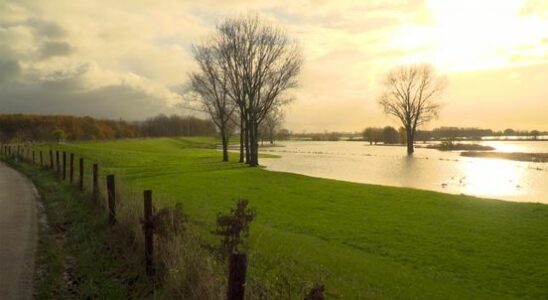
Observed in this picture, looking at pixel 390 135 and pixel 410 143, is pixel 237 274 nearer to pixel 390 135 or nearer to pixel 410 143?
pixel 410 143

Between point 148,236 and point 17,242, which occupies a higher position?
point 148,236

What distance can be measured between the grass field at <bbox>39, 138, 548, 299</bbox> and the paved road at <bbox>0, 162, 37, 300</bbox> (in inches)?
157

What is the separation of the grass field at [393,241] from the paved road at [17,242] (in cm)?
398

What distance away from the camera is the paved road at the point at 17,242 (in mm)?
7648

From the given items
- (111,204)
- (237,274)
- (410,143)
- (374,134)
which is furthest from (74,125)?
(237,274)

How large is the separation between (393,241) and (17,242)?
10.7 meters

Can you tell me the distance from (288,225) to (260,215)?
229 cm

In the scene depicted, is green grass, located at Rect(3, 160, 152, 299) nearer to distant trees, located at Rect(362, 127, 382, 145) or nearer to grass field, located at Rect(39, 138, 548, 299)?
grass field, located at Rect(39, 138, 548, 299)

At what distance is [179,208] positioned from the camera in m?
11.0

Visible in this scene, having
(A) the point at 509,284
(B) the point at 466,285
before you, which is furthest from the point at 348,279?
(A) the point at 509,284

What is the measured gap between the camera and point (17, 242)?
1076cm

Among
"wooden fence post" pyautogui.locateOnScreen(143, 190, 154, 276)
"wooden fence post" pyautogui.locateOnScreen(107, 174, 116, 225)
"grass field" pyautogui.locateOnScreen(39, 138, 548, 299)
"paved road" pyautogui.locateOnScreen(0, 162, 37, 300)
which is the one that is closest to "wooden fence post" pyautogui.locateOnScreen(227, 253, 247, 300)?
"wooden fence post" pyautogui.locateOnScreen(143, 190, 154, 276)

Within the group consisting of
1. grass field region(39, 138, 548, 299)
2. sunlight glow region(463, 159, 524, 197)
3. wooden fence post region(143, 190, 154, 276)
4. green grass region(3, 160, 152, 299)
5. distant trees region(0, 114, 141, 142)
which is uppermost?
distant trees region(0, 114, 141, 142)

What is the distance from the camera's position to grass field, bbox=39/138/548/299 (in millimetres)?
10391
